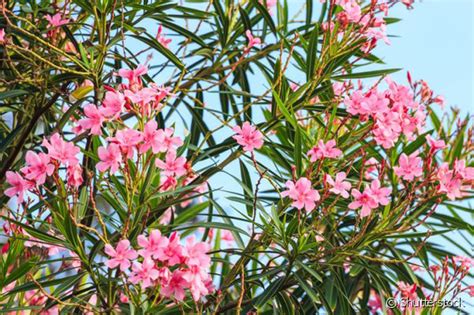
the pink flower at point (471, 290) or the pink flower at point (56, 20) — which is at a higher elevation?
the pink flower at point (56, 20)

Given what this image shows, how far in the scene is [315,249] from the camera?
5.71 ft

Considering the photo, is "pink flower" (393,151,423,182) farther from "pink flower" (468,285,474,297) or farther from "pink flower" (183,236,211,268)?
"pink flower" (183,236,211,268)

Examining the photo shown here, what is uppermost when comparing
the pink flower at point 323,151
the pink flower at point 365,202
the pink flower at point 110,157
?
the pink flower at point 323,151

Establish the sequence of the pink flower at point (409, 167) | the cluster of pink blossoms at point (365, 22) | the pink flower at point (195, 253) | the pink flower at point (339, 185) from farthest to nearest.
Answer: the cluster of pink blossoms at point (365, 22), the pink flower at point (409, 167), the pink flower at point (339, 185), the pink flower at point (195, 253)

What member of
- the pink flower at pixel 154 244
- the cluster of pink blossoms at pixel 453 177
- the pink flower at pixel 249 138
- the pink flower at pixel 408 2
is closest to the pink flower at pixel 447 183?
the cluster of pink blossoms at pixel 453 177

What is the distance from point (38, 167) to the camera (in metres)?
1.42

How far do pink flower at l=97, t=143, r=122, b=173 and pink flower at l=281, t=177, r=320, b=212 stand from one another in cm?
35

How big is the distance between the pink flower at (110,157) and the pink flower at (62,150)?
0.06 metres

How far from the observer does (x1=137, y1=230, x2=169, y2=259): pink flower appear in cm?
130

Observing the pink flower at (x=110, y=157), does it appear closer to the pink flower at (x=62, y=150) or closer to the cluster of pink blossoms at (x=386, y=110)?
the pink flower at (x=62, y=150)

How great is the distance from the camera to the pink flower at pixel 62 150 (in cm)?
141

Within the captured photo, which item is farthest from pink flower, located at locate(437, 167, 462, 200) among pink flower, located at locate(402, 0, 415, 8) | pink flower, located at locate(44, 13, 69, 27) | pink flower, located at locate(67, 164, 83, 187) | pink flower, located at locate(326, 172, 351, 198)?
pink flower, located at locate(44, 13, 69, 27)

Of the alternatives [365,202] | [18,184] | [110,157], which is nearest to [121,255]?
[110,157]

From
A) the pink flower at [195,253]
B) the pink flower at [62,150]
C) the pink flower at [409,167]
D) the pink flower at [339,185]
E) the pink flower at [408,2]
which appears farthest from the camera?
the pink flower at [408,2]
